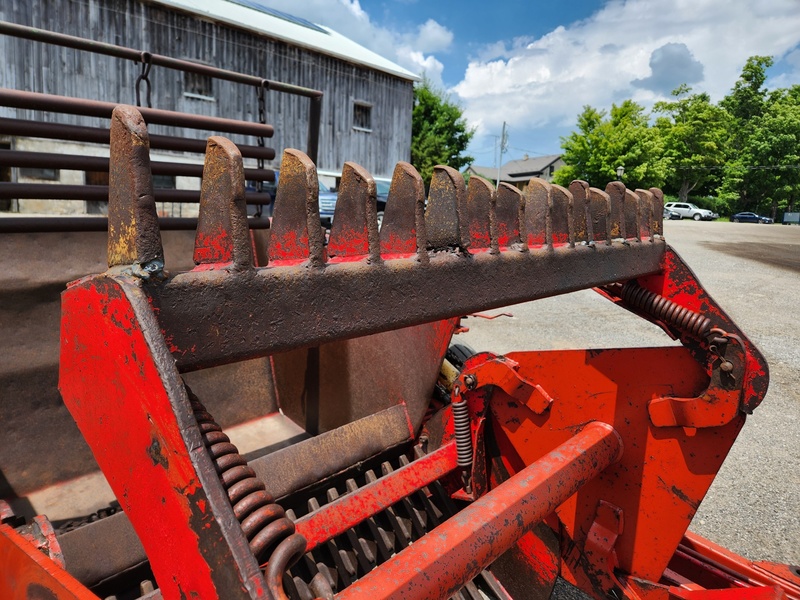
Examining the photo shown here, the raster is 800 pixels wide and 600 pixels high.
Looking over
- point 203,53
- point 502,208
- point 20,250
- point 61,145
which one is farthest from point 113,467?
point 203,53

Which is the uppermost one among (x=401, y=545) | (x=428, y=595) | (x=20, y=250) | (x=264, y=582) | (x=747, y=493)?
(x=20, y=250)

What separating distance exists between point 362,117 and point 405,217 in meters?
20.5

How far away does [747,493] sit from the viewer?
3.56m

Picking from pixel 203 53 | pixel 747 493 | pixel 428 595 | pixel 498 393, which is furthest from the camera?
pixel 203 53

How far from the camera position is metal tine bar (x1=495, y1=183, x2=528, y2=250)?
1.19m

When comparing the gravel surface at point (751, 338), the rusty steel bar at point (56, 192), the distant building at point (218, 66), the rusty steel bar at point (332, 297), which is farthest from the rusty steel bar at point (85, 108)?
the distant building at point (218, 66)

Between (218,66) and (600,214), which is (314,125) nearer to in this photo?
(600,214)

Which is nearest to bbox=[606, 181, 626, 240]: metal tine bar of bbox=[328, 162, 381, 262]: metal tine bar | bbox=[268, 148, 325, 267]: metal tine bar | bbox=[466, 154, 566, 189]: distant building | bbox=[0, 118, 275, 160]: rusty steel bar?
bbox=[328, 162, 381, 262]: metal tine bar

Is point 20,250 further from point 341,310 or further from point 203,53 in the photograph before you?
point 203,53

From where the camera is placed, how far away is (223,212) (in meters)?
0.75

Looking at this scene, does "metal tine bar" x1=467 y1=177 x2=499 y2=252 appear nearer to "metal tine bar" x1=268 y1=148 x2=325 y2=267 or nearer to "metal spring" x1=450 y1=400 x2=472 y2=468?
"metal tine bar" x1=268 y1=148 x2=325 y2=267

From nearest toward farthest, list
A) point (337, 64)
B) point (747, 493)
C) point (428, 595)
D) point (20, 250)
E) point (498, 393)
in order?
point (428, 595), point (498, 393), point (20, 250), point (747, 493), point (337, 64)

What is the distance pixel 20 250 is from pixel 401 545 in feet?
6.94

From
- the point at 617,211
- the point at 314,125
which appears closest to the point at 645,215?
the point at 617,211
